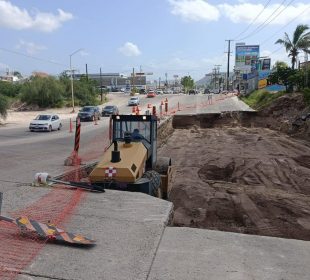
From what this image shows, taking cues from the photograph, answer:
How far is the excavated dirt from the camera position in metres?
10.5

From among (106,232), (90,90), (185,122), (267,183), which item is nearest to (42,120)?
(185,122)

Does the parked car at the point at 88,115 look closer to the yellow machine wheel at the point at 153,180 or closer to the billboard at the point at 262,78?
the billboard at the point at 262,78

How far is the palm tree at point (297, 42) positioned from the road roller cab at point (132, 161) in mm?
51744

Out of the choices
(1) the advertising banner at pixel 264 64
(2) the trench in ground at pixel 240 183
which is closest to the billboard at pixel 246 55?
(1) the advertising banner at pixel 264 64

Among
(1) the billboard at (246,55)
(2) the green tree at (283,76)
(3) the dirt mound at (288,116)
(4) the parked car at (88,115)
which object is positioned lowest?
(4) the parked car at (88,115)

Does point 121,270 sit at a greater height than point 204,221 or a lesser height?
greater

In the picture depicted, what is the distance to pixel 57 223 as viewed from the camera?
7816mm

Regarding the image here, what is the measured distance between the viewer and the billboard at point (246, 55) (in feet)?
388

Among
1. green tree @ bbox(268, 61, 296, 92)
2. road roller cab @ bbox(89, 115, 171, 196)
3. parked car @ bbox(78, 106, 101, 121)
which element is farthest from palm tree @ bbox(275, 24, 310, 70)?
road roller cab @ bbox(89, 115, 171, 196)

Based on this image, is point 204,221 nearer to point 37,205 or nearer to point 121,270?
point 37,205

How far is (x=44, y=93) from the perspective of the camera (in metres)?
73.0

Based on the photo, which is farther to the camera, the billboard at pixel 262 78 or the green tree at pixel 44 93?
the billboard at pixel 262 78

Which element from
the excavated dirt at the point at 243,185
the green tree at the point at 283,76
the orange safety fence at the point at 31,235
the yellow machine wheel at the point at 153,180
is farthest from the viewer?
the green tree at the point at 283,76

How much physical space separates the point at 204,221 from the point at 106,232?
366cm
